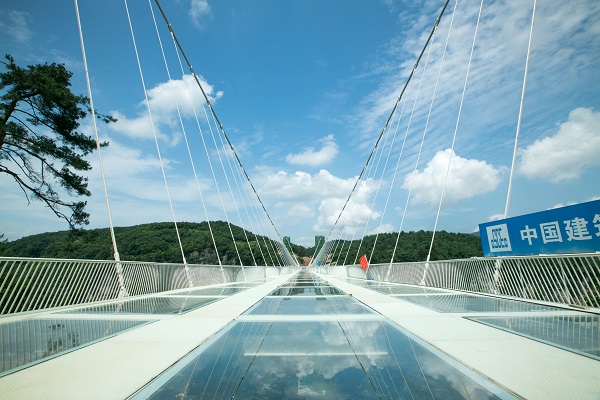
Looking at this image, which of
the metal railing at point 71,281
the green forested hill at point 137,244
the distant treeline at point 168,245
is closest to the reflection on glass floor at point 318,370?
the metal railing at point 71,281

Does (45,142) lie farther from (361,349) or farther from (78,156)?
(361,349)

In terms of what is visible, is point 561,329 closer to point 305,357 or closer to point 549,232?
point 305,357

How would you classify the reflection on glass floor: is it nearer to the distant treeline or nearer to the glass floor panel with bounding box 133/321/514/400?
the glass floor panel with bounding box 133/321/514/400

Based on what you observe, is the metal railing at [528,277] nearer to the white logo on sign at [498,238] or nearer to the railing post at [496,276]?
the railing post at [496,276]

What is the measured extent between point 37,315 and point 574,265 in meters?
6.95

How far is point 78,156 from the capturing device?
45.3 ft

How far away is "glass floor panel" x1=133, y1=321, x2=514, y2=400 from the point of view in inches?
55.7

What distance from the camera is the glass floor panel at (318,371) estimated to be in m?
1.41

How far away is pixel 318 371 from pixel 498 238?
18.9ft

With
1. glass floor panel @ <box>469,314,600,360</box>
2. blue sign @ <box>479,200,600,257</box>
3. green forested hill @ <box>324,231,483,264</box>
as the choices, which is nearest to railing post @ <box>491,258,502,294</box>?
blue sign @ <box>479,200,600,257</box>

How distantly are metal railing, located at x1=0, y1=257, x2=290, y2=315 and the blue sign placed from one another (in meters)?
6.96

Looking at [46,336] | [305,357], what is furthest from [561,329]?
[46,336]

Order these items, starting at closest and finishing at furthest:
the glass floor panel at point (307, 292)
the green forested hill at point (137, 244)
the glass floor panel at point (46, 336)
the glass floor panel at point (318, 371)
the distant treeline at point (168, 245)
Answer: the glass floor panel at point (318, 371), the glass floor panel at point (46, 336), the glass floor panel at point (307, 292), the green forested hill at point (137, 244), the distant treeline at point (168, 245)

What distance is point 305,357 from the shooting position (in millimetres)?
1923
